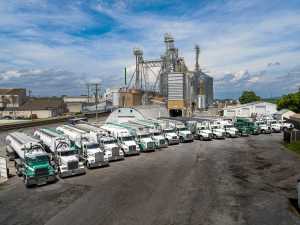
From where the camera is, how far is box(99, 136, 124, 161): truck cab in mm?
27873

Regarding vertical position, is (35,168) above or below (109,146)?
below

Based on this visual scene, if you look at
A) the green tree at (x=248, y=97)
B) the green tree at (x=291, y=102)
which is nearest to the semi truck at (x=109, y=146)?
the green tree at (x=291, y=102)

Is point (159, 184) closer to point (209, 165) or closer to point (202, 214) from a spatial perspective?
point (202, 214)

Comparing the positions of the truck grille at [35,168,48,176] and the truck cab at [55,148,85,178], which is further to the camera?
the truck cab at [55,148,85,178]

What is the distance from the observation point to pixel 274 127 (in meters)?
50.1

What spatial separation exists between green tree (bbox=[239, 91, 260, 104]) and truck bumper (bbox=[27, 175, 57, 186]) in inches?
4355

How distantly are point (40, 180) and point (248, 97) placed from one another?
113 m

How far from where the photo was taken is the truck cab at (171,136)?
37.5 meters

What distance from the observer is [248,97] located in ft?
396

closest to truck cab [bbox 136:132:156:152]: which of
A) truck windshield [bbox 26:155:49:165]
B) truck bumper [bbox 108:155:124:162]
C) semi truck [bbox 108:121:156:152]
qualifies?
semi truck [bbox 108:121:156:152]

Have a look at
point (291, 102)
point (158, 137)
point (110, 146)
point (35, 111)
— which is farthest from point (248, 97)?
point (110, 146)

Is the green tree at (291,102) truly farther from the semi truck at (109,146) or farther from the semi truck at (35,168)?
the semi truck at (35,168)

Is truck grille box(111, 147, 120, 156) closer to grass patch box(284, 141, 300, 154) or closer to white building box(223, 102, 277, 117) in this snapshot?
grass patch box(284, 141, 300, 154)

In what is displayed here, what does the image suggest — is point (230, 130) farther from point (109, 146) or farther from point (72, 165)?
point (72, 165)
